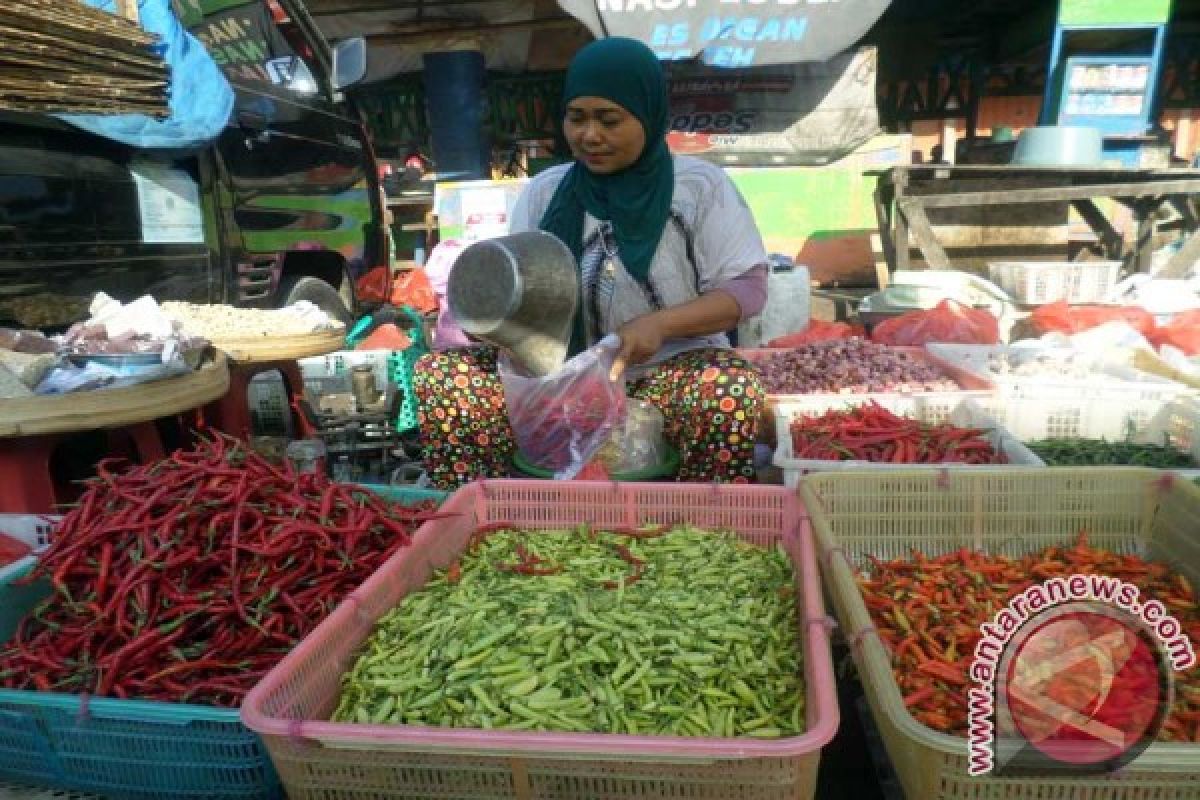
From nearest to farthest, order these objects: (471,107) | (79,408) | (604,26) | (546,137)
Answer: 1. (79,408)
2. (604,26)
3. (471,107)
4. (546,137)

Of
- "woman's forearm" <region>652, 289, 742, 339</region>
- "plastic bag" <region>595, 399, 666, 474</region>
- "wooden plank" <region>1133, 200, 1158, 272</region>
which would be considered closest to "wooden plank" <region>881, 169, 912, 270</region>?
"wooden plank" <region>1133, 200, 1158, 272</region>

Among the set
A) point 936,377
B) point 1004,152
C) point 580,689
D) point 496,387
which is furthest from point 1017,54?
point 580,689

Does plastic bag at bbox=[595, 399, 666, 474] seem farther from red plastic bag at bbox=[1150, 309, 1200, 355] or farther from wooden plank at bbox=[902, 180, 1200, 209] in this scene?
wooden plank at bbox=[902, 180, 1200, 209]

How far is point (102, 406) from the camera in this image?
8.02 feet

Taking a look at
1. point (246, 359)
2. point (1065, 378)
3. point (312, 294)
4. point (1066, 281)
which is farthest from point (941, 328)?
point (246, 359)

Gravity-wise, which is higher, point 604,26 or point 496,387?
point 604,26

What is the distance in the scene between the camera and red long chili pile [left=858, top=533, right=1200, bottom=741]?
158 cm

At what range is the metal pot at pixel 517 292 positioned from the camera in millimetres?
2182

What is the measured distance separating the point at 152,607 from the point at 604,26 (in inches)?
245

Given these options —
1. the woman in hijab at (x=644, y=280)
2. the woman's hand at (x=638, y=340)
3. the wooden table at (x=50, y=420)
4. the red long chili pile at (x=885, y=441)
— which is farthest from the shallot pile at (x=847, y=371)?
the wooden table at (x=50, y=420)

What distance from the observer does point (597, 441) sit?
252cm

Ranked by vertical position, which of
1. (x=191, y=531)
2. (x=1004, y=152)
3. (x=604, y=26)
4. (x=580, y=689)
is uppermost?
(x=604, y=26)

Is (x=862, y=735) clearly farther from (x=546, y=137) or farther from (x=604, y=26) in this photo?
(x=546, y=137)

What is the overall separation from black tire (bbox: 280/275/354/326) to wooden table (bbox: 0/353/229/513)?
173cm
